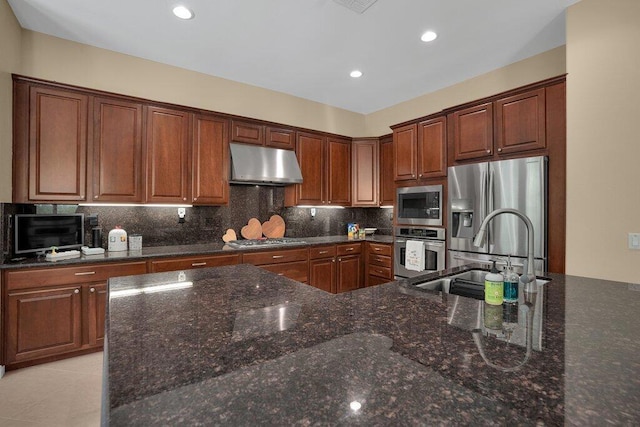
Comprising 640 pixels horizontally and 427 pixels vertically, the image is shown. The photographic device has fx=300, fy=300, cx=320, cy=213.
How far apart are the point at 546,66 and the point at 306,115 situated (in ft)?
9.69

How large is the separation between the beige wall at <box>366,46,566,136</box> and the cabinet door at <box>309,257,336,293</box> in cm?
240

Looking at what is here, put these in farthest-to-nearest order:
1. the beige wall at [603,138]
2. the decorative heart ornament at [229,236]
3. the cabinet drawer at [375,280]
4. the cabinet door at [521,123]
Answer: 1. the cabinet drawer at [375,280]
2. the decorative heart ornament at [229,236]
3. the cabinet door at [521,123]
4. the beige wall at [603,138]

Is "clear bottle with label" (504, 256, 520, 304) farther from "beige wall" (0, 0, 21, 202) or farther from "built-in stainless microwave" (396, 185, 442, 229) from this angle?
"beige wall" (0, 0, 21, 202)

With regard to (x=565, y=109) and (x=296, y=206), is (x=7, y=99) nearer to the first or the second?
(x=296, y=206)

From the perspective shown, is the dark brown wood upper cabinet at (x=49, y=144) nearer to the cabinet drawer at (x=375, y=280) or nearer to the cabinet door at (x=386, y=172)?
the cabinet drawer at (x=375, y=280)

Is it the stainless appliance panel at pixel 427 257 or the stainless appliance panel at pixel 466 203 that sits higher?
the stainless appliance panel at pixel 466 203

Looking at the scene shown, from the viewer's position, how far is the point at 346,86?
4090 millimetres

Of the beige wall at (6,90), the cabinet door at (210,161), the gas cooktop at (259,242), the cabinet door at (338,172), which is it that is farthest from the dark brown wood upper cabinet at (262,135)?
the beige wall at (6,90)

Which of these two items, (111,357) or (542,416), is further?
(111,357)

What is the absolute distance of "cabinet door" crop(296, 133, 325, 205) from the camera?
4.22 metres

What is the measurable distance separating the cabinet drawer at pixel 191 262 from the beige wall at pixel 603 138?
311cm

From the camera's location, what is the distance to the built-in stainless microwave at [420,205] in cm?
358

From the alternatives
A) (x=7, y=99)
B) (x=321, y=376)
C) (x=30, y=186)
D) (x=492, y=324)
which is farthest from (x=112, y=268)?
(x=492, y=324)

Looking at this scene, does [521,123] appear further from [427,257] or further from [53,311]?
[53,311]
